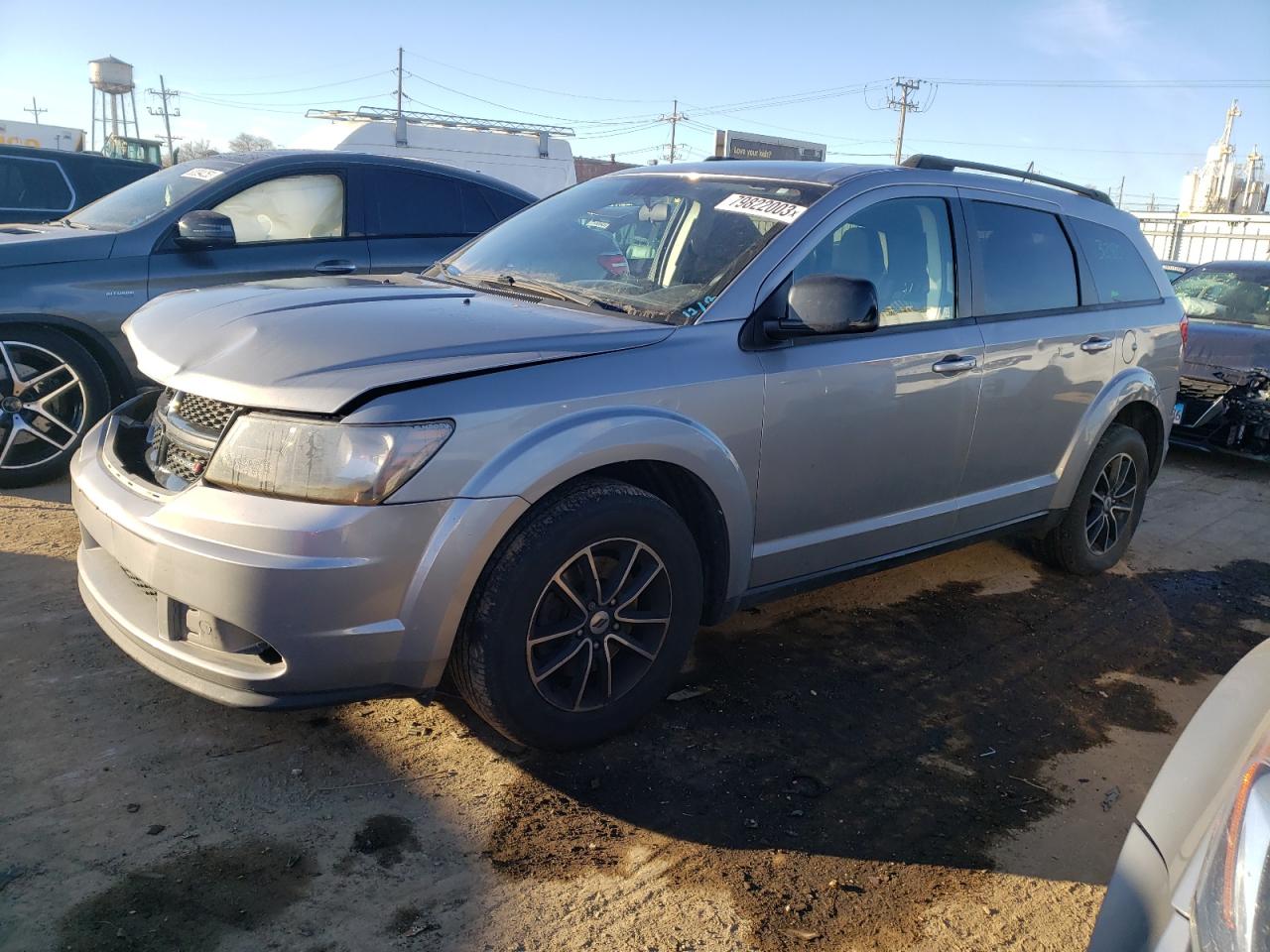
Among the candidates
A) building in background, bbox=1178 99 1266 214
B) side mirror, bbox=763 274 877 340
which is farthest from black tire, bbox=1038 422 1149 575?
building in background, bbox=1178 99 1266 214

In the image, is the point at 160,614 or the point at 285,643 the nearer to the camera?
the point at 285,643

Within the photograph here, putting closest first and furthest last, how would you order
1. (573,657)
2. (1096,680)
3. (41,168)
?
(573,657) → (1096,680) → (41,168)

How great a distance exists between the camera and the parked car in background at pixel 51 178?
854cm

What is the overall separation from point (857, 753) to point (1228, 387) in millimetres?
5914

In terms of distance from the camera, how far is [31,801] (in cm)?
258

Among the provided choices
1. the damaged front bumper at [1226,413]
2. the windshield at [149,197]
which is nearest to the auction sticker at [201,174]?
the windshield at [149,197]

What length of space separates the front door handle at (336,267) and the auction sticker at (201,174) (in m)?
0.73

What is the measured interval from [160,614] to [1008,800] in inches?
96.3

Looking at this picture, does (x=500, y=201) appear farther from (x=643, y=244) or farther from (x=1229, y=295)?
(x=1229, y=295)

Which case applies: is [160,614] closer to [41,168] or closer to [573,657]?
[573,657]

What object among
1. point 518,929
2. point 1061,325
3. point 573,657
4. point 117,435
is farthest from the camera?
point 1061,325

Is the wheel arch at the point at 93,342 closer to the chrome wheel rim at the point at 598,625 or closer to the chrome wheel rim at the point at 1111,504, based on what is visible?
the chrome wheel rim at the point at 598,625

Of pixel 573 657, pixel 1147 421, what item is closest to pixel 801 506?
pixel 573 657

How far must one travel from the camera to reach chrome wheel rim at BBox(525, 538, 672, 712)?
2768 millimetres
